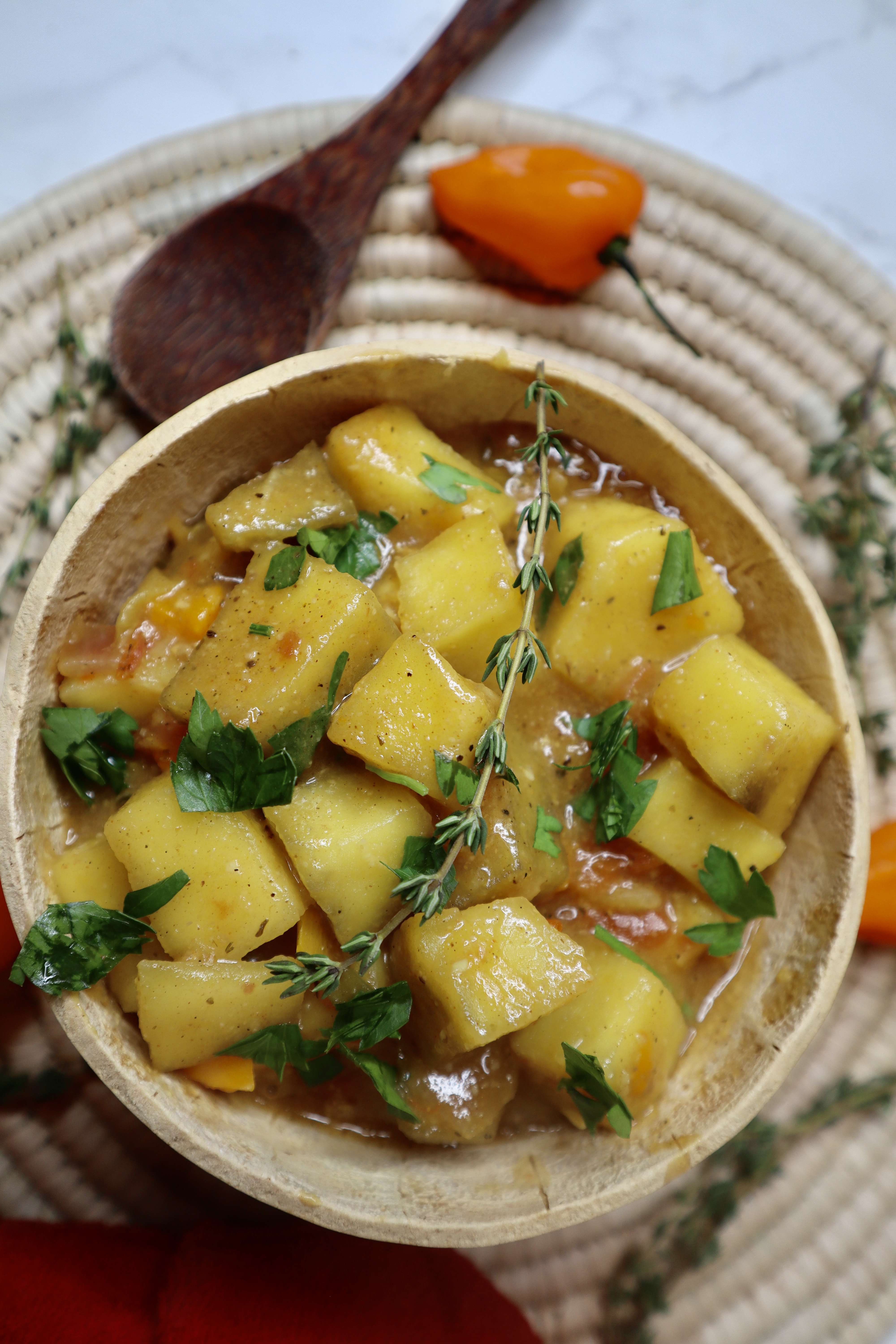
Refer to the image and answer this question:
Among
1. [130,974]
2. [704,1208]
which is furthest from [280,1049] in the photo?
[704,1208]

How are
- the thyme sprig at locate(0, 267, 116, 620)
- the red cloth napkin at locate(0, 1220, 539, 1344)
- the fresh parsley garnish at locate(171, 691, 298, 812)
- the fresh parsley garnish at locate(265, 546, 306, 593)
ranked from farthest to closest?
the thyme sprig at locate(0, 267, 116, 620) < the red cloth napkin at locate(0, 1220, 539, 1344) < the fresh parsley garnish at locate(265, 546, 306, 593) < the fresh parsley garnish at locate(171, 691, 298, 812)

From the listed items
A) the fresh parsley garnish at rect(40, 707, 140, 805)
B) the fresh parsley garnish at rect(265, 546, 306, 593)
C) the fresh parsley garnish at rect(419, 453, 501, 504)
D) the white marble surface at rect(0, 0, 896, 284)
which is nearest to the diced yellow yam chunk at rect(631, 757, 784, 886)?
the fresh parsley garnish at rect(419, 453, 501, 504)

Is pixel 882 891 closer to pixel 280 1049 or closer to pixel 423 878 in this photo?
pixel 423 878

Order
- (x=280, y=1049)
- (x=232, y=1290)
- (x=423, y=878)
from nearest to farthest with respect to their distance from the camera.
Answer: (x=423, y=878)
(x=280, y=1049)
(x=232, y=1290)

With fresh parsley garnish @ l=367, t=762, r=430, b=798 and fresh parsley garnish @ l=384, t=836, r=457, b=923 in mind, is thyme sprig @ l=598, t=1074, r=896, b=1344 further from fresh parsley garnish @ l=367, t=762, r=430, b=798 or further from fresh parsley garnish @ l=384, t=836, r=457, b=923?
fresh parsley garnish @ l=367, t=762, r=430, b=798

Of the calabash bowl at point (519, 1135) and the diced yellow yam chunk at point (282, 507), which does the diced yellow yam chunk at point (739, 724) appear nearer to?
the calabash bowl at point (519, 1135)

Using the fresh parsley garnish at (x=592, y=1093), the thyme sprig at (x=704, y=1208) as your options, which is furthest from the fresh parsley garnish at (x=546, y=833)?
the thyme sprig at (x=704, y=1208)

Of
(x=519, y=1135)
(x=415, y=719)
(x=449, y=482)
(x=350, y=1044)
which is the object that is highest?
(x=449, y=482)

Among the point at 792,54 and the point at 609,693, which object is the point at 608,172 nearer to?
the point at 792,54
